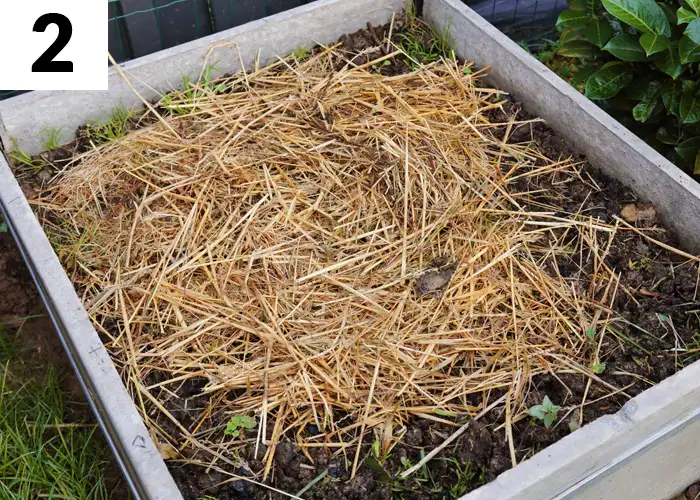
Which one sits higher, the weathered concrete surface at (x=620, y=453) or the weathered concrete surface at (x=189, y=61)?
the weathered concrete surface at (x=189, y=61)

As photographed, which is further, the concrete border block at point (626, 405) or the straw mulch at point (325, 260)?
the straw mulch at point (325, 260)

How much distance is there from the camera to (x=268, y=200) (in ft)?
8.54

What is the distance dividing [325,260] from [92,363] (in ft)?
2.65

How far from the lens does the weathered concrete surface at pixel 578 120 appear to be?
245 centimetres

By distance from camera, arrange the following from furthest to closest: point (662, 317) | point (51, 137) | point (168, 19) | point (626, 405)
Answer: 1. point (168, 19)
2. point (51, 137)
3. point (662, 317)
4. point (626, 405)

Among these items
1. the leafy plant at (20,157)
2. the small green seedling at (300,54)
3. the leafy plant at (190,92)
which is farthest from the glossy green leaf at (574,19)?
the leafy plant at (20,157)

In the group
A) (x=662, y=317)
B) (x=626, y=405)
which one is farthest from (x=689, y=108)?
(x=626, y=405)

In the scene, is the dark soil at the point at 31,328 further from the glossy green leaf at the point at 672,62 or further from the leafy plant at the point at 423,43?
the glossy green leaf at the point at 672,62

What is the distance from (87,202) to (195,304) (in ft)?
2.09

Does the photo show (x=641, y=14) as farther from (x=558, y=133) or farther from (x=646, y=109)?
(x=558, y=133)

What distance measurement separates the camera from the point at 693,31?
246 centimetres

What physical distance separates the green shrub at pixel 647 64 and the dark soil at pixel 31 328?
2.23 metres

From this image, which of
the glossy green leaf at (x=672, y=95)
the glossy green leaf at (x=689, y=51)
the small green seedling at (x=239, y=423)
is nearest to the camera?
the small green seedling at (x=239, y=423)

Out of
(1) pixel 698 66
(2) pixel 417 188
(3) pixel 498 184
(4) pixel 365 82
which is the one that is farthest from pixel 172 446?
(1) pixel 698 66
